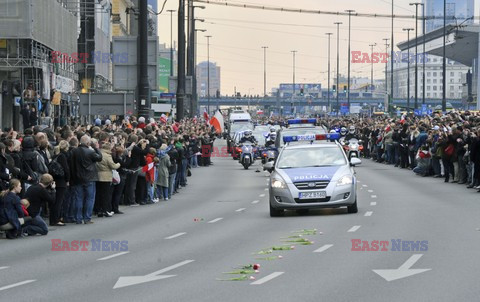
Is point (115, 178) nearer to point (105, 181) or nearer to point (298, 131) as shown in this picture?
point (105, 181)

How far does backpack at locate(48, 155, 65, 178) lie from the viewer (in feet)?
75.4

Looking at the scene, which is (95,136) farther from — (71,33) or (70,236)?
(71,33)

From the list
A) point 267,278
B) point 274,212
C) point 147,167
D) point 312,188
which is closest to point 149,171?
point 147,167

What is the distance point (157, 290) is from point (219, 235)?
25.3 feet

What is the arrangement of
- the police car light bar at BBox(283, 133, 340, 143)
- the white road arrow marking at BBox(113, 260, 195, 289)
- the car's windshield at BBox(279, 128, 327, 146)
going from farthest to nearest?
the car's windshield at BBox(279, 128, 327, 146) → the police car light bar at BBox(283, 133, 340, 143) → the white road arrow marking at BBox(113, 260, 195, 289)

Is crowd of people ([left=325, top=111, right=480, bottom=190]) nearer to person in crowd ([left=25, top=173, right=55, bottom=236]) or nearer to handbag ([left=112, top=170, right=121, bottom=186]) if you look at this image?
handbag ([left=112, top=170, right=121, bottom=186])

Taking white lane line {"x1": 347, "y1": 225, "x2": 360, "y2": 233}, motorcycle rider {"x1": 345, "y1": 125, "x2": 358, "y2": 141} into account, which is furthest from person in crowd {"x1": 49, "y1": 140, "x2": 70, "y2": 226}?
motorcycle rider {"x1": 345, "y1": 125, "x2": 358, "y2": 141}

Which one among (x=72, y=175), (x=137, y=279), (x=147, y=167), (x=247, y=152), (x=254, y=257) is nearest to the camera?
(x=137, y=279)

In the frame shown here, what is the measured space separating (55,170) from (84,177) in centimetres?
100

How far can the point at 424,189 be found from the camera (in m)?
33.6

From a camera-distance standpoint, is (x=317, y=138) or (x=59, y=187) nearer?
(x=59, y=187)

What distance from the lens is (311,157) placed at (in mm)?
25500

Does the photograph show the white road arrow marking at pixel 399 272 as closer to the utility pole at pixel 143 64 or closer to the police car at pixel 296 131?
the utility pole at pixel 143 64

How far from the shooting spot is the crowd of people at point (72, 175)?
2114 centimetres
